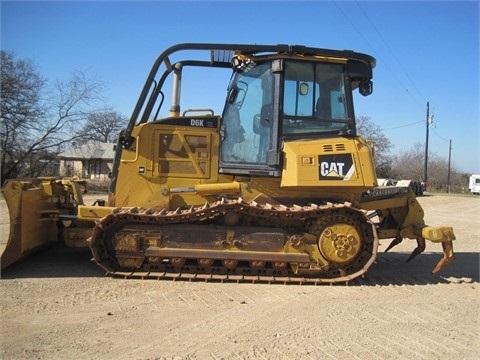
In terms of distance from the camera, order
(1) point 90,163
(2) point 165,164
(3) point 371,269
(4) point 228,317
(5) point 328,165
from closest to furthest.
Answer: (4) point 228,317
(5) point 328,165
(2) point 165,164
(3) point 371,269
(1) point 90,163

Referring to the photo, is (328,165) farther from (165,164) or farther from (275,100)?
(165,164)

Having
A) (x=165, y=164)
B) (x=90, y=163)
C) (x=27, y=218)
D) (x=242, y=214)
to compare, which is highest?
(x=90, y=163)

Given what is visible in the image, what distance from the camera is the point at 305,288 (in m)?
6.25

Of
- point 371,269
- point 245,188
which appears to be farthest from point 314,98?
point 371,269

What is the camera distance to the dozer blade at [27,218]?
6.37 metres

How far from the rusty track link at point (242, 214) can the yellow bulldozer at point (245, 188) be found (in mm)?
17

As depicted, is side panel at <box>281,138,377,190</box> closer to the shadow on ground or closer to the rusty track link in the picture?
the rusty track link

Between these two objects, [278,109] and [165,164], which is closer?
[278,109]

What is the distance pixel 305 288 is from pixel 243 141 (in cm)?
225

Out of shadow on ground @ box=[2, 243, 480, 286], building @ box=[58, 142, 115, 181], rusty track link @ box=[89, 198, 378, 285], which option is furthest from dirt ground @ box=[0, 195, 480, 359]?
building @ box=[58, 142, 115, 181]

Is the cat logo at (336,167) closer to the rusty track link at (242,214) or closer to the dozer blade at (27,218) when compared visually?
the rusty track link at (242,214)

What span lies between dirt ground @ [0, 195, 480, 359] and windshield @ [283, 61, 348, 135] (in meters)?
2.29

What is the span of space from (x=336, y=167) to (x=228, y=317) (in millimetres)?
2758

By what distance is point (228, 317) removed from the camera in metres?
4.92
